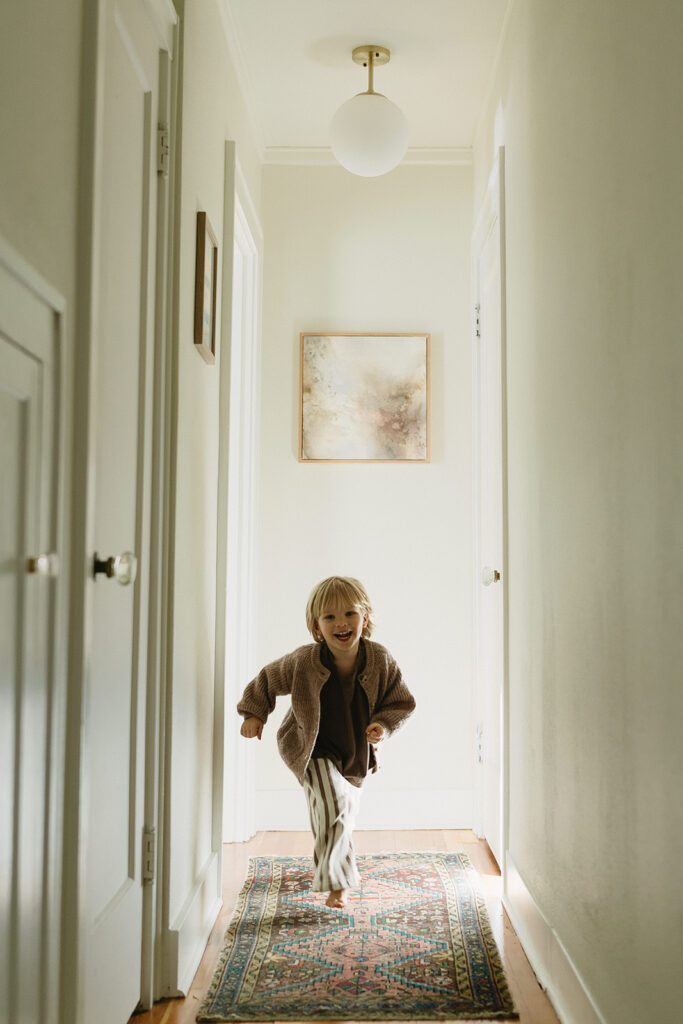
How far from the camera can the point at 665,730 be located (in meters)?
1.30

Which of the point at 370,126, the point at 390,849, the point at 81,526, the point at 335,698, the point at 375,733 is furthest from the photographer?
the point at 390,849

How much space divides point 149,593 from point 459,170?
2.47 meters

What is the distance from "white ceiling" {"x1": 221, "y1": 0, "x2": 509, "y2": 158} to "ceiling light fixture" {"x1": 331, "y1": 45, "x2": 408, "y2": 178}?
0.05 metres

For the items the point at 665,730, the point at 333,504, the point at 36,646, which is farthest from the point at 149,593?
the point at 333,504

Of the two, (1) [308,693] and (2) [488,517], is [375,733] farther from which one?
(2) [488,517]

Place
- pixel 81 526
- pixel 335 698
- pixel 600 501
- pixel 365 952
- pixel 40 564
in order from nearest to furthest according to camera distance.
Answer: pixel 40 564, pixel 81 526, pixel 600 501, pixel 365 952, pixel 335 698

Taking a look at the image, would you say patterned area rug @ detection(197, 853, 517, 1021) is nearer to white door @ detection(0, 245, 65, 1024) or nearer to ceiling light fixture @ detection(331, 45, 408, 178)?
white door @ detection(0, 245, 65, 1024)

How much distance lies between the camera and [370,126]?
9.86ft

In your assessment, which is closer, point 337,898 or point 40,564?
point 40,564

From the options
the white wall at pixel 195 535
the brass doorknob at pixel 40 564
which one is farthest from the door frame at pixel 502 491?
the brass doorknob at pixel 40 564

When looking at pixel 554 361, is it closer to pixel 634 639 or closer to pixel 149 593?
pixel 634 639

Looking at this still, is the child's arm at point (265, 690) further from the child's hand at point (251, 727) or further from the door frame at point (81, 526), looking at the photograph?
the door frame at point (81, 526)

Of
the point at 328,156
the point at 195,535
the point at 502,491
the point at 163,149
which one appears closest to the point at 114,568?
the point at 195,535

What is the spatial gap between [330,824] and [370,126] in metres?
2.07
